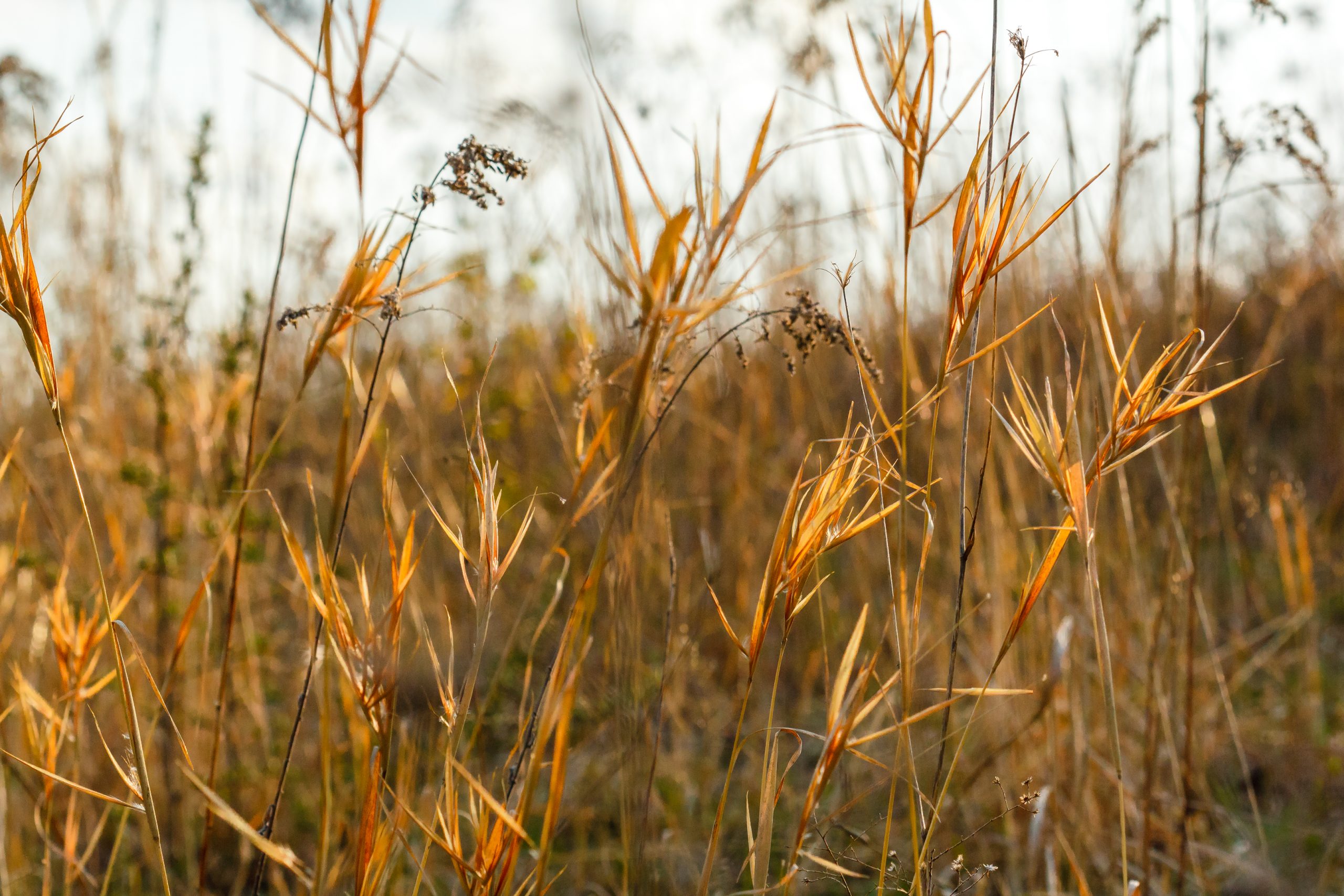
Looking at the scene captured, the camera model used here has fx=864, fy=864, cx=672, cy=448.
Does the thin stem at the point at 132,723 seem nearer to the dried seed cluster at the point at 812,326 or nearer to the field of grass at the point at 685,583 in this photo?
the field of grass at the point at 685,583

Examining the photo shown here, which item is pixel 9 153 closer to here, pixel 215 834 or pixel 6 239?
pixel 215 834

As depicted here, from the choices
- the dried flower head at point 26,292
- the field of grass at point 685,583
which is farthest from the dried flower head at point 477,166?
the dried flower head at point 26,292

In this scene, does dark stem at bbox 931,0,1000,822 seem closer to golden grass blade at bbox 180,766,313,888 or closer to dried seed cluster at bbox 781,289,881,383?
dried seed cluster at bbox 781,289,881,383

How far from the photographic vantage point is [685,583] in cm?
169

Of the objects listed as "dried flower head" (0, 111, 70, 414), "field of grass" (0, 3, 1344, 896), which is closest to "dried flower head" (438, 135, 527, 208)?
"field of grass" (0, 3, 1344, 896)

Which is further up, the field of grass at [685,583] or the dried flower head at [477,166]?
the dried flower head at [477,166]

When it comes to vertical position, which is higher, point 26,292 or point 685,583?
point 26,292

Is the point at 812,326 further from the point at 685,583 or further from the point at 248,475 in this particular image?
the point at 685,583

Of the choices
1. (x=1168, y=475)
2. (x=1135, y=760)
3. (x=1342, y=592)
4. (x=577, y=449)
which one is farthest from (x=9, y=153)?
(x=1342, y=592)

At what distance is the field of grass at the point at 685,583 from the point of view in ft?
1.82

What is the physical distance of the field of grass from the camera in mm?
556

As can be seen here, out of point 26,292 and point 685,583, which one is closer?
point 26,292

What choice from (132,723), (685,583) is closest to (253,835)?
(132,723)

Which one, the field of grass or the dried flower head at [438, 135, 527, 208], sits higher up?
→ the dried flower head at [438, 135, 527, 208]
